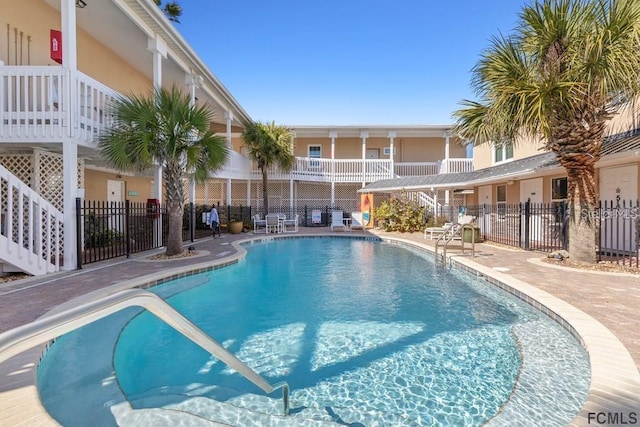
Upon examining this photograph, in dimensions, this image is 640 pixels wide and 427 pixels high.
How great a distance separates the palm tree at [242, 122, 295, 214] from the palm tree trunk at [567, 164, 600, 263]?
564 inches

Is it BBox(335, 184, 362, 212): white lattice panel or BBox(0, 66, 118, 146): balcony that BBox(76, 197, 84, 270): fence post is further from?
BBox(335, 184, 362, 212): white lattice panel

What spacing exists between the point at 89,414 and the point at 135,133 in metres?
7.44

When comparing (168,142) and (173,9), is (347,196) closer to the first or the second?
(173,9)

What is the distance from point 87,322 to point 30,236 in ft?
22.9

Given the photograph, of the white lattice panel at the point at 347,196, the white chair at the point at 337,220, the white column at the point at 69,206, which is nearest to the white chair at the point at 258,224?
the white chair at the point at 337,220

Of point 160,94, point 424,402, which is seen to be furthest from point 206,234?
point 424,402

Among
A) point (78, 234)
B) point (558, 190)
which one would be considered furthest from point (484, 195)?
point (78, 234)

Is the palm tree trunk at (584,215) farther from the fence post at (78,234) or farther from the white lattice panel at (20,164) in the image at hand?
the white lattice panel at (20,164)

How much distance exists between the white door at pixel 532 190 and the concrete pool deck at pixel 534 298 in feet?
13.0

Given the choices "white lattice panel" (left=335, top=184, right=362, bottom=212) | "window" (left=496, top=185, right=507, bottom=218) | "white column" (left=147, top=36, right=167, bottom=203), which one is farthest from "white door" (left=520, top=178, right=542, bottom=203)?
"white column" (left=147, top=36, right=167, bottom=203)

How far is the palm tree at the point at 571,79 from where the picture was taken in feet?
22.5

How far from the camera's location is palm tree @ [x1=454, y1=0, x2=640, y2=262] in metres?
6.87

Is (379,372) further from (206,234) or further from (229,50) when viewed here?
(229,50)

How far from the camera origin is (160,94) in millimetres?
9328
